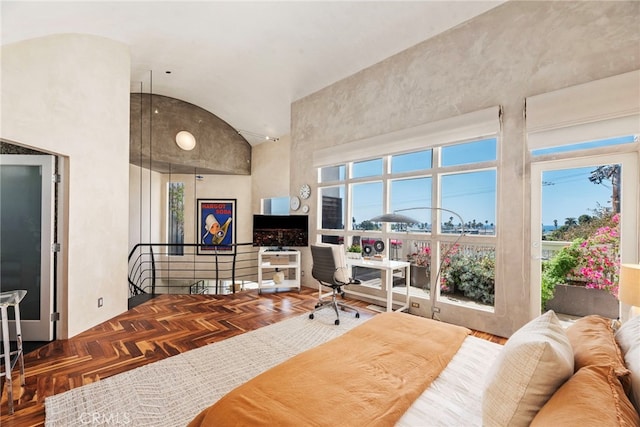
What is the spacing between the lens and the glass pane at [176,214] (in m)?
7.34

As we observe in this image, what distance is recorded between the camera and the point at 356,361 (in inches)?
55.9

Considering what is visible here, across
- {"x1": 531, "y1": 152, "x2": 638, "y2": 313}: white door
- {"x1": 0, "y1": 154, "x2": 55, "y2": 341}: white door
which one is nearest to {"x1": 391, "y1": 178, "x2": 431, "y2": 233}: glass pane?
{"x1": 531, "y1": 152, "x2": 638, "y2": 313}: white door

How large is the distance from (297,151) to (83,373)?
4.44 m

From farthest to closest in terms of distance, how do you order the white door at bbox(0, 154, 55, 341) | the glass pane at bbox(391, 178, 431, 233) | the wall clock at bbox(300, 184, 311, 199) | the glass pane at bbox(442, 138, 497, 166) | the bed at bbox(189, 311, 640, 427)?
the wall clock at bbox(300, 184, 311, 199) → the glass pane at bbox(391, 178, 431, 233) → the glass pane at bbox(442, 138, 497, 166) → the white door at bbox(0, 154, 55, 341) → the bed at bbox(189, 311, 640, 427)

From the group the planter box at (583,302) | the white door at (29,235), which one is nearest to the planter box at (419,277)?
the planter box at (583,302)

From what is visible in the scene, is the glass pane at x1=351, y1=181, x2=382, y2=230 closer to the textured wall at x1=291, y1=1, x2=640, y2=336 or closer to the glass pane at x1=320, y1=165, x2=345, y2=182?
the glass pane at x1=320, y1=165, x2=345, y2=182

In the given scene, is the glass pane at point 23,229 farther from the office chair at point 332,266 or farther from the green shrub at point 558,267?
the green shrub at point 558,267

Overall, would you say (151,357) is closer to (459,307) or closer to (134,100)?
(459,307)

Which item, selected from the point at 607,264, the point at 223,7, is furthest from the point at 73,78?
the point at 607,264

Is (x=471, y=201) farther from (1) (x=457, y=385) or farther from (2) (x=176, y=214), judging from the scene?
(2) (x=176, y=214)

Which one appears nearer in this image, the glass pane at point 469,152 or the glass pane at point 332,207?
the glass pane at point 469,152

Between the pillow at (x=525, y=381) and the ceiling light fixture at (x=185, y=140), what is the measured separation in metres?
6.92

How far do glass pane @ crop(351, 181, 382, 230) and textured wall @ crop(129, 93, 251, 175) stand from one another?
386cm

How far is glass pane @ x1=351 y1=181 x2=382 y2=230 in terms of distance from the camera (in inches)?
183
